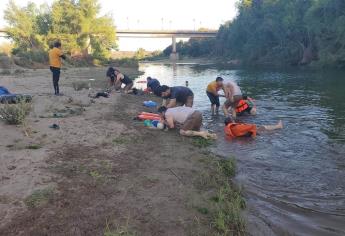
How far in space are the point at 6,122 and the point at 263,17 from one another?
6966cm

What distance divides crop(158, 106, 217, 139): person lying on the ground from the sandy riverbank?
0.40m

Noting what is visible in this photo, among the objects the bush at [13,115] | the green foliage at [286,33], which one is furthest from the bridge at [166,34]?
the bush at [13,115]

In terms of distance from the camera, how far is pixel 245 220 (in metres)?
5.18

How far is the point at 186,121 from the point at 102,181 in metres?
4.69

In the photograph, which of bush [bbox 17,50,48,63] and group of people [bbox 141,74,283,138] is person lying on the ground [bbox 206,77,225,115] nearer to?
group of people [bbox 141,74,283,138]

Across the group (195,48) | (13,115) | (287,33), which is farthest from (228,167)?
(195,48)

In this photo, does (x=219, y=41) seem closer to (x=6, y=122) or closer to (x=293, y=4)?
(x=293, y=4)

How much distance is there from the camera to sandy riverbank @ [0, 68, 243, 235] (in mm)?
4684

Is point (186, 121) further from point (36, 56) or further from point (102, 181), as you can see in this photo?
point (36, 56)

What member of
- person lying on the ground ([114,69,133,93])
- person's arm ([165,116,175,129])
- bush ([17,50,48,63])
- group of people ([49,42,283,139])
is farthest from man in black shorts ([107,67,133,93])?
bush ([17,50,48,63])

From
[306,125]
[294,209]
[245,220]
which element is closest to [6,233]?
[245,220]

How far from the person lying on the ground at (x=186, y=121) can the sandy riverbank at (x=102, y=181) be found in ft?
1.30

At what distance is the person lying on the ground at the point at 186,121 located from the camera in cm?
1022

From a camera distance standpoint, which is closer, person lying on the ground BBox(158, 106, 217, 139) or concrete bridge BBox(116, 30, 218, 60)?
person lying on the ground BBox(158, 106, 217, 139)
